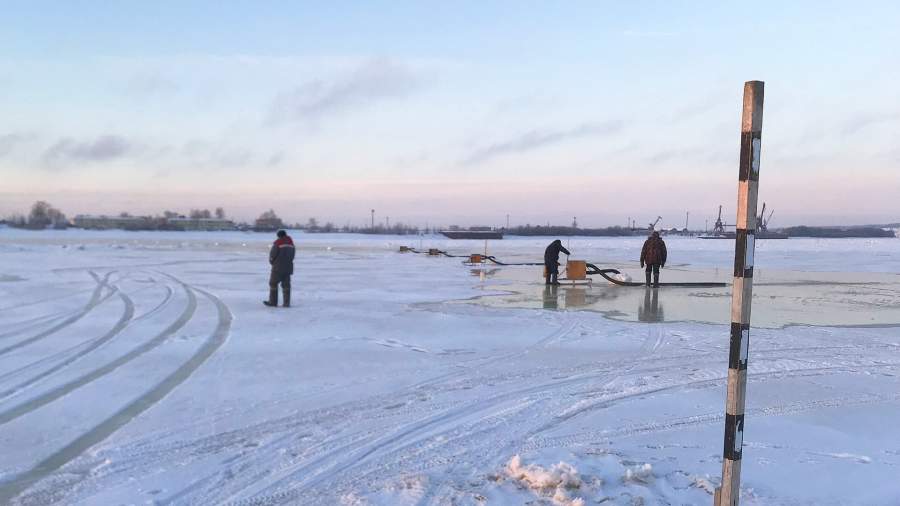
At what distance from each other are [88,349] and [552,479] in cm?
748

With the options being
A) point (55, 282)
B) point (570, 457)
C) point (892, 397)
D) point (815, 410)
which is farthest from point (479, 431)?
point (55, 282)

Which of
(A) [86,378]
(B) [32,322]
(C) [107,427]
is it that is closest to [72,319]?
(B) [32,322]

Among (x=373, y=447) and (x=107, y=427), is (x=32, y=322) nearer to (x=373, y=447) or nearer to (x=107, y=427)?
(x=107, y=427)

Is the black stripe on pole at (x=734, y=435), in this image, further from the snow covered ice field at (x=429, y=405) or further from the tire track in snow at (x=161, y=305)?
the tire track in snow at (x=161, y=305)

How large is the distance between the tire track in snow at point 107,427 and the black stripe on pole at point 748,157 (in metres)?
4.79

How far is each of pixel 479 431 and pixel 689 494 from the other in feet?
6.35

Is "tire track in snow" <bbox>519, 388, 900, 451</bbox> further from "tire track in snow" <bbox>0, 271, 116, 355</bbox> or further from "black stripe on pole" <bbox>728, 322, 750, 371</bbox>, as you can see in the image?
"tire track in snow" <bbox>0, 271, 116, 355</bbox>

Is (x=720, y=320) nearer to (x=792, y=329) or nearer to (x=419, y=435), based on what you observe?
(x=792, y=329)

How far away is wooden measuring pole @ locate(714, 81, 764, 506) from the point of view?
335 centimetres

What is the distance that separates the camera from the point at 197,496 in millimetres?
4383

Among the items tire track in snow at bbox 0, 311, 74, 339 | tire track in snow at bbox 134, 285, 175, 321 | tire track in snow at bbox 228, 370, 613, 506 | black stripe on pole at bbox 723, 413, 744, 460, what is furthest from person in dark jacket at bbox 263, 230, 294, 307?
black stripe on pole at bbox 723, 413, 744, 460

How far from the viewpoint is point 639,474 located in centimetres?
466

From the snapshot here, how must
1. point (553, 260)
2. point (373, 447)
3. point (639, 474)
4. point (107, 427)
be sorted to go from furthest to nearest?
point (553, 260) < point (107, 427) < point (373, 447) < point (639, 474)

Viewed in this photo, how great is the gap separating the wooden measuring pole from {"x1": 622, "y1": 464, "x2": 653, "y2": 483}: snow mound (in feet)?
3.50
